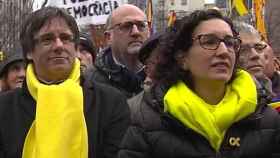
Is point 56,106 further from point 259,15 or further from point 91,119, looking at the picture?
point 259,15

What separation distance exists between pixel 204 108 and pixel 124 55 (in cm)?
192

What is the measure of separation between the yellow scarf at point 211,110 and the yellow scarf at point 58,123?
0.64 meters

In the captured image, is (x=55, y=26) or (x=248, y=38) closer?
(x=55, y=26)

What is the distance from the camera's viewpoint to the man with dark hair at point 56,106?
3736 mm

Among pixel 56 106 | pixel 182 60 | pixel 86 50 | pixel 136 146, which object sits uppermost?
pixel 182 60

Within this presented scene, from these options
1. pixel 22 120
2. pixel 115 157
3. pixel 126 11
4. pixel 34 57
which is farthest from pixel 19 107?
pixel 126 11

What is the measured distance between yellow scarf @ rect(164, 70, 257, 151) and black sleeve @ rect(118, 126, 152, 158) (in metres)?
0.19

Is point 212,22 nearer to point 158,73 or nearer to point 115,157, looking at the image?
point 158,73

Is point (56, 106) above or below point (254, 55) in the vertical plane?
below

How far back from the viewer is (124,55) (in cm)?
511

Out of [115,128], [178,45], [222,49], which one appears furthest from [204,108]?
[115,128]

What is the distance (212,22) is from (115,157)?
0.95m

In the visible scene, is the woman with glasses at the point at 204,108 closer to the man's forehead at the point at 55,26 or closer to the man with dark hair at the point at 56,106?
the man with dark hair at the point at 56,106

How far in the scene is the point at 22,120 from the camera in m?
3.84
